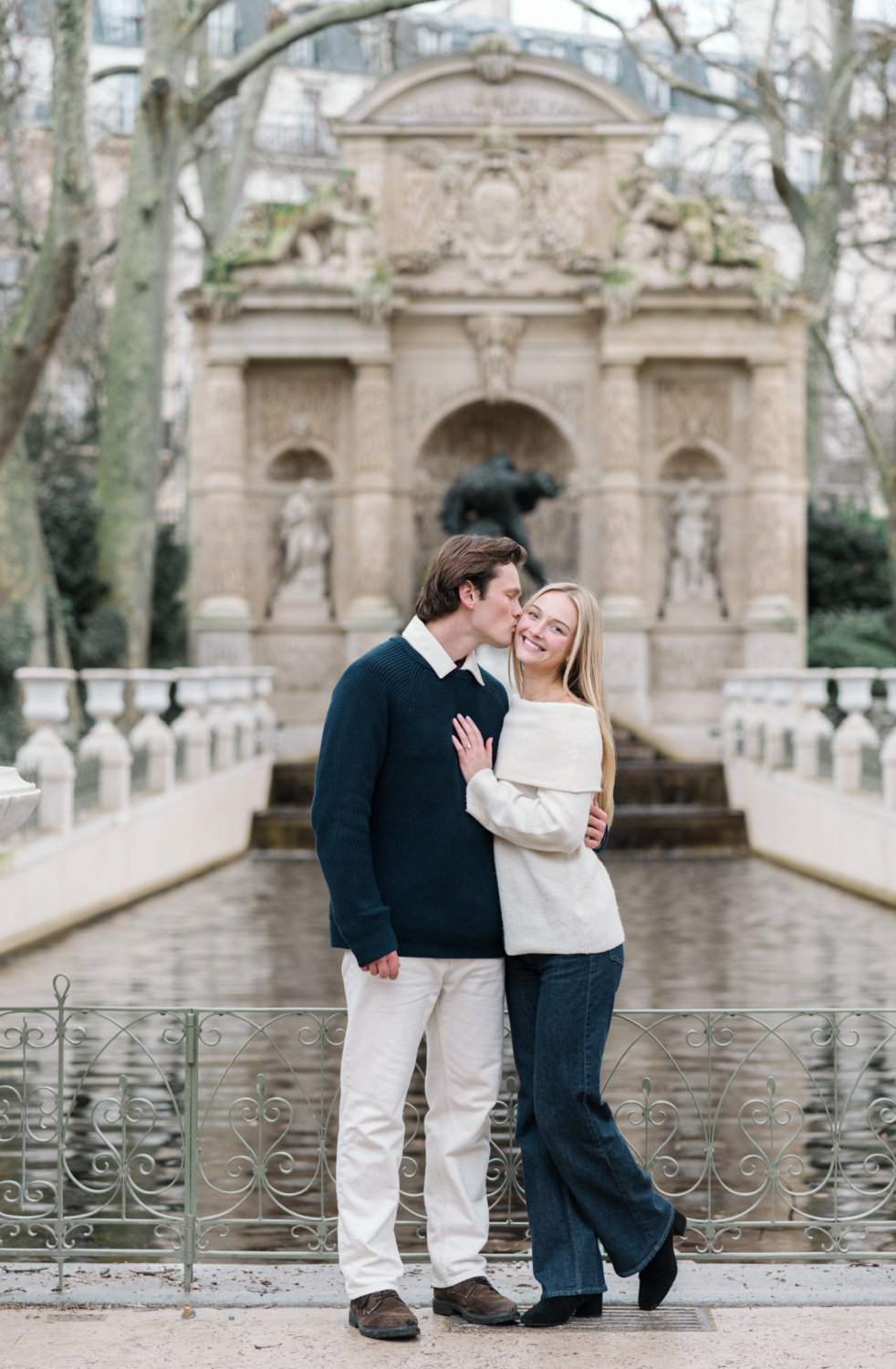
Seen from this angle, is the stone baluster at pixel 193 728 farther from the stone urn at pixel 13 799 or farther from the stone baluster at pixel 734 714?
the stone urn at pixel 13 799

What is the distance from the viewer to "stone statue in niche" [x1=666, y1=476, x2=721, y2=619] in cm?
2380

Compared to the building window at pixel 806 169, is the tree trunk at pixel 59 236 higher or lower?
lower

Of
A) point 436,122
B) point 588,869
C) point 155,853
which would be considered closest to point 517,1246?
point 588,869

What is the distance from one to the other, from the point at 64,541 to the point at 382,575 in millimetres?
3828

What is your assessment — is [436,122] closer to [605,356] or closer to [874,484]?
[605,356]

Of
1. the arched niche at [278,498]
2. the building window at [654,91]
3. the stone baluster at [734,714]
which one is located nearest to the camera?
the stone baluster at [734,714]

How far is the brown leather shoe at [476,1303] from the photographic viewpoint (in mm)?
4410

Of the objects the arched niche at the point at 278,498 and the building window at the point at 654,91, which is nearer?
the arched niche at the point at 278,498

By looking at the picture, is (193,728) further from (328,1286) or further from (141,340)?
(328,1286)

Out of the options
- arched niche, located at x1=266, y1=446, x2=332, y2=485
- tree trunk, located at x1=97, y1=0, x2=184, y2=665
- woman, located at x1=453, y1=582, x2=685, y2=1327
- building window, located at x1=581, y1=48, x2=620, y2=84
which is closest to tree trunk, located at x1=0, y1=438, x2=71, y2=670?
tree trunk, located at x1=97, y1=0, x2=184, y2=665

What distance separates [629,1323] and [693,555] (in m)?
19.8

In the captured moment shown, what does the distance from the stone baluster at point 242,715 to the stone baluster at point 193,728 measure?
1610 mm

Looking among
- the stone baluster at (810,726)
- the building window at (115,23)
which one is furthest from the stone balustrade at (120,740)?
the building window at (115,23)

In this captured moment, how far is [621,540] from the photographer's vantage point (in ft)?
75.6
